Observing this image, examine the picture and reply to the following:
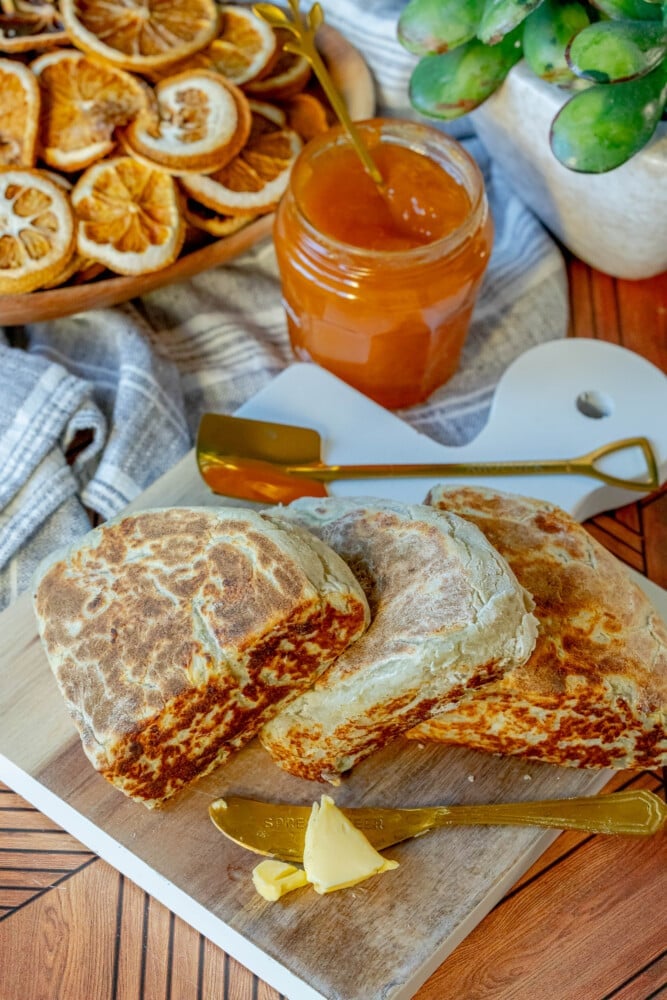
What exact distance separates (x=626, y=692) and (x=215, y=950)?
3.09 ft

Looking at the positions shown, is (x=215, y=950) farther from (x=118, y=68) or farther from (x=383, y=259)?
(x=118, y=68)

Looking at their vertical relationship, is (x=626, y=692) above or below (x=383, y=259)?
below

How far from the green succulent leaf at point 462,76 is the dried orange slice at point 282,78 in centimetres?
58

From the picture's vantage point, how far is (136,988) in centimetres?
188

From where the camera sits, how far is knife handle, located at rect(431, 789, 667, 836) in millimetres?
1923

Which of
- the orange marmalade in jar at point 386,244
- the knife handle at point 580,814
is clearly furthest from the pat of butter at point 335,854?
the orange marmalade in jar at point 386,244

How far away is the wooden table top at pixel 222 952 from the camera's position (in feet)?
6.20

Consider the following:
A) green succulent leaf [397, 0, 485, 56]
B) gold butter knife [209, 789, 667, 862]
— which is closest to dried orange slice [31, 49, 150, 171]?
green succulent leaf [397, 0, 485, 56]

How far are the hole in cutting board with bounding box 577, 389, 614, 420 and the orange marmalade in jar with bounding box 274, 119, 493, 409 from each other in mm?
375

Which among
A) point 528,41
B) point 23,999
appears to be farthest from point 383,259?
point 23,999

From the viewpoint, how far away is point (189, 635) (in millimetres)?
1775

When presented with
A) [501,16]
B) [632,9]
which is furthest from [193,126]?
[632,9]

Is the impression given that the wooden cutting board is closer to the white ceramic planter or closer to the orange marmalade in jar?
the orange marmalade in jar

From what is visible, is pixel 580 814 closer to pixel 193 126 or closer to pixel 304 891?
pixel 304 891
